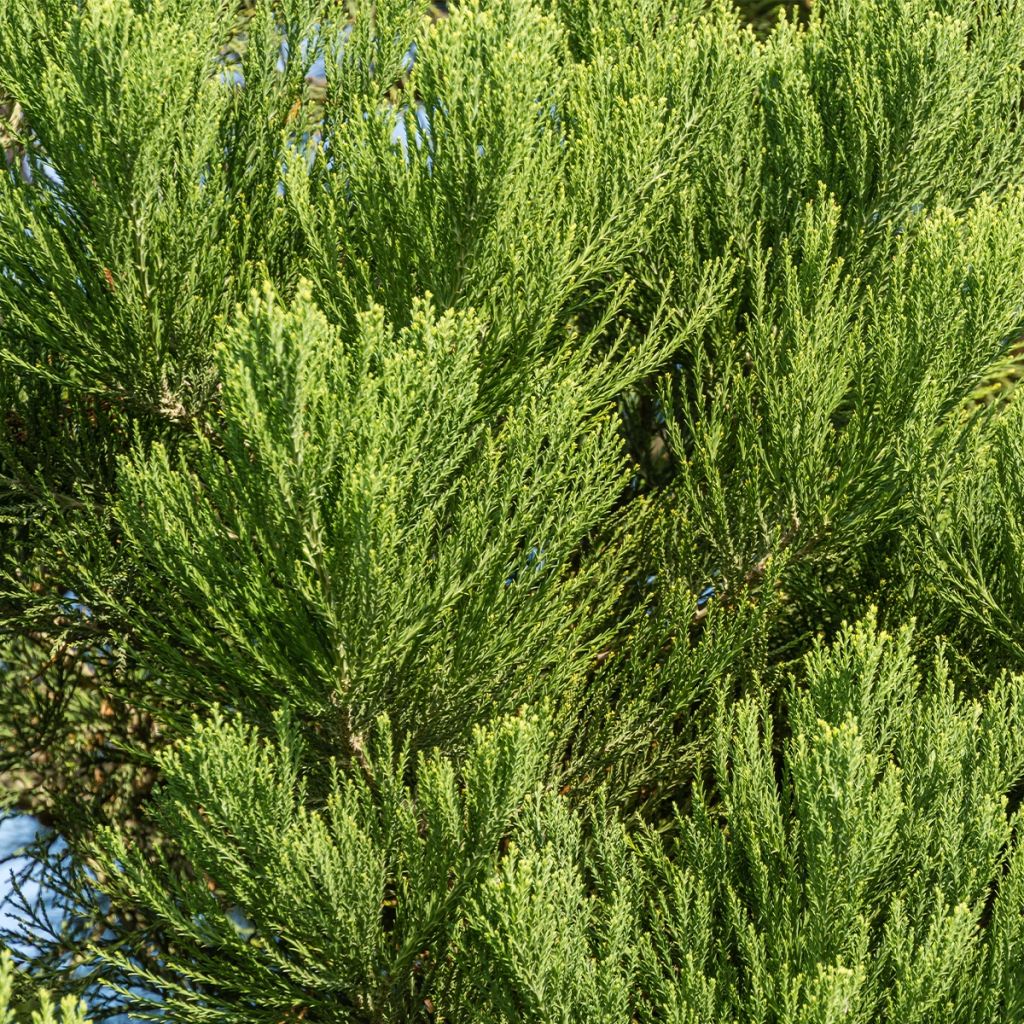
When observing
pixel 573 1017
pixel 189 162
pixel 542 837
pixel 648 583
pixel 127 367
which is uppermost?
pixel 189 162

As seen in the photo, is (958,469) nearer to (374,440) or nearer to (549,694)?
(549,694)

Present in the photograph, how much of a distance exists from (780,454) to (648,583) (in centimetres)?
98

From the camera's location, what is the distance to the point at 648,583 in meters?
5.48

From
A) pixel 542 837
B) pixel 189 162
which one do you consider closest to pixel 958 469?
pixel 542 837

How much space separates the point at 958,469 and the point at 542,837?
2180mm

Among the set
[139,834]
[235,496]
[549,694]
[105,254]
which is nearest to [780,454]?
[549,694]

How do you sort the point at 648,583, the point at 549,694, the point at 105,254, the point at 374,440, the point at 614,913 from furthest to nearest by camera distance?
1. the point at 648,583
2. the point at 549,694
3. the point at 105,254
4. the point at 614,913
5. the point at 374,440

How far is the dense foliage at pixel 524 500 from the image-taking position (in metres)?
3.59

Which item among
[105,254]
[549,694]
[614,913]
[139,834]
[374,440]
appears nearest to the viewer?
[374,440]

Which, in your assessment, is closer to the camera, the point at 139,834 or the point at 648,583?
the point at 648,583

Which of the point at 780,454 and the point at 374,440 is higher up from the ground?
the point at 780,454

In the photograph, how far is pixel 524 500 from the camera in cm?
412

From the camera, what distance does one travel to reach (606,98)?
4688mm

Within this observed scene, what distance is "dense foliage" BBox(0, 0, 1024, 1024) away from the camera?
3594mm
